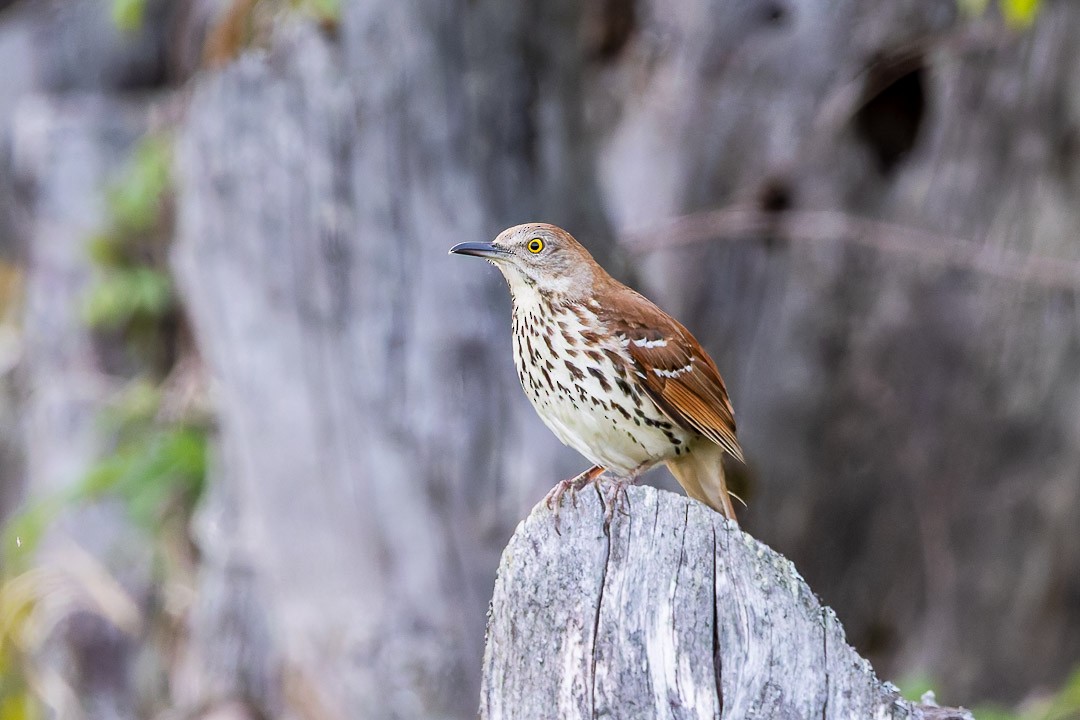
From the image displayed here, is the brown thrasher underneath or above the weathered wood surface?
above

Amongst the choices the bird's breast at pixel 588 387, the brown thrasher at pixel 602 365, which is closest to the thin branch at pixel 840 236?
the brown thrasher at pixel 602 365

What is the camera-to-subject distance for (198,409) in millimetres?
5875

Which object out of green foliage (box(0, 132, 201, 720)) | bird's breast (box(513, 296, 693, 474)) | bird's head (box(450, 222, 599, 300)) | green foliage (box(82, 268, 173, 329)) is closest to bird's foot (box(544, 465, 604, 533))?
bird's breast (box(513, 296, 693, 474))

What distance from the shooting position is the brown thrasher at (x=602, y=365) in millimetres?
3068

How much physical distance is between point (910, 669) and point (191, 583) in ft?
11.2

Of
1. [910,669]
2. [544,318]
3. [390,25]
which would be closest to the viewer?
[544,318]

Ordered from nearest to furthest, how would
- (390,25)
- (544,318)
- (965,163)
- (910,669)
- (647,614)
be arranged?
(647,614), (544,318), (390,25), (965,163), (910,669)

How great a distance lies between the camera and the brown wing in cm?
309

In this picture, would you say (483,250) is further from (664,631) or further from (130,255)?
(130,255)

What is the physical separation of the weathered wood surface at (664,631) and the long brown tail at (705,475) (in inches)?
48.6

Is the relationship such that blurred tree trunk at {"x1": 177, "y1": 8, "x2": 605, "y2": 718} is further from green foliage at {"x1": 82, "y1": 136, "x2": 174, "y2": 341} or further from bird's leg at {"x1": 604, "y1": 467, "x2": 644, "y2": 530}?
bird's leg at {"x1": 604, "y1": 467, "x2": 644, "y2": 530}

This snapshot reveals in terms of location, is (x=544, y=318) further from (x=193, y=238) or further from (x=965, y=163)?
(x=965, y=163)

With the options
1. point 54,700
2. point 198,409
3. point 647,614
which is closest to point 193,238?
point 198,409

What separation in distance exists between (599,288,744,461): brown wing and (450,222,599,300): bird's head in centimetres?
12
